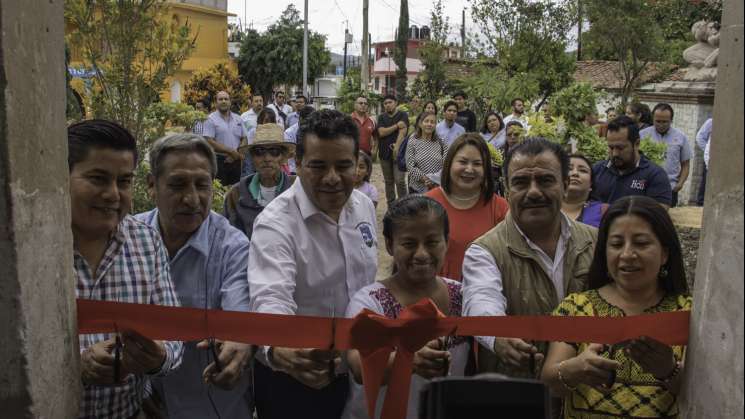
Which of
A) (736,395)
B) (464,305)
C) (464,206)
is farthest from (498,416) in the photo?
(464,206)

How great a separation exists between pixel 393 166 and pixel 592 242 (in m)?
9.23

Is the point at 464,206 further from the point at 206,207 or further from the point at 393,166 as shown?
the point at 393,166

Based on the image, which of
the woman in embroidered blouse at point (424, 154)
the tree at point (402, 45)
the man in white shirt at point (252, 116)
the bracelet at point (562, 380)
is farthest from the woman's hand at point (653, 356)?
the tree at point (402, 45)

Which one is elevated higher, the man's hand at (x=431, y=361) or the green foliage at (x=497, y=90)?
the green foliage at (x=497, y=90)

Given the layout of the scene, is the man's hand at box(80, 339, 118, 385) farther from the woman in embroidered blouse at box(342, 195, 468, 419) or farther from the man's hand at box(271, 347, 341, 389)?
the woman in embroidered blouse at box(342, 195, 468, 419)

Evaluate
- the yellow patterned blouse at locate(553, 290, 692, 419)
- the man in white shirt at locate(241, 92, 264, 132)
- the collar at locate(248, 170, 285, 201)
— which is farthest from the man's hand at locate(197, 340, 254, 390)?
the man in white shirt at locate(241, 92, 264, 132)

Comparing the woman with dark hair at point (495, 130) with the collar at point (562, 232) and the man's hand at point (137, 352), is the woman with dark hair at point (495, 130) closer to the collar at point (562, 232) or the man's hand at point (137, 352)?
the collar at point (562, 232)

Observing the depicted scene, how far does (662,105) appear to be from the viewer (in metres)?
8.95

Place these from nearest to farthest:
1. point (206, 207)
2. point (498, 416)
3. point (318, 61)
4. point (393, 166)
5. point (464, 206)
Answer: point (498, 416), point (206, 207), point (464, 206), point (393, 166), point (318, 61)

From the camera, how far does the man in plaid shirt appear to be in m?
2.29

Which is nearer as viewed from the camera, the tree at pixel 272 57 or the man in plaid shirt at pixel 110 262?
the man in plaid shirt at pixel 110 262

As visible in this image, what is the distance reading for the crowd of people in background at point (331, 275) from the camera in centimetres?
241

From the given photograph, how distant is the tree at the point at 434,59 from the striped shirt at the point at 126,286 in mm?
30877

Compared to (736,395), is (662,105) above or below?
above
